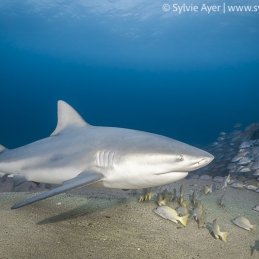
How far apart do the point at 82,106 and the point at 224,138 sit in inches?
5352

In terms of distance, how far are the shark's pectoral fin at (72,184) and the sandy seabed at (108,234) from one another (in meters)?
0.51

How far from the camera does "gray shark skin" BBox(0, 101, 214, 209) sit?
305cm

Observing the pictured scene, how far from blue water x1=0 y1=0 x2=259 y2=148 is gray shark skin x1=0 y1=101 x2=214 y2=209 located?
1096 inches

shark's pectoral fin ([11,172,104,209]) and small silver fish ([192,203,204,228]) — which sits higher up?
shark's pectoral fin ([11,172,104,209])

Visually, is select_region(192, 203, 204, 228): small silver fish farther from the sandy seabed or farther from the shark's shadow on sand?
the shark's shadow on sand

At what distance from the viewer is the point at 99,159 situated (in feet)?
11.6

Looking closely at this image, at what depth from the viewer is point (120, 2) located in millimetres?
34250

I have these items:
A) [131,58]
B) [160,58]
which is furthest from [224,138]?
[131,58]

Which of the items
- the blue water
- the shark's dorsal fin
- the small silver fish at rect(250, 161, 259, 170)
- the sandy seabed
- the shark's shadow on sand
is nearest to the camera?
the sandy seabed

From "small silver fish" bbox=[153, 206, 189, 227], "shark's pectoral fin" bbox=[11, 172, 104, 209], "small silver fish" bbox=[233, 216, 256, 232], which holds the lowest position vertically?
"small silver fish" bbox=[233, 216, 256, 232]

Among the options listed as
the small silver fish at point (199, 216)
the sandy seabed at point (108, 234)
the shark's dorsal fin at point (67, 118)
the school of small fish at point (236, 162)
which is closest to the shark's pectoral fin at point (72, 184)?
the sandy seabed at point (108, 234)

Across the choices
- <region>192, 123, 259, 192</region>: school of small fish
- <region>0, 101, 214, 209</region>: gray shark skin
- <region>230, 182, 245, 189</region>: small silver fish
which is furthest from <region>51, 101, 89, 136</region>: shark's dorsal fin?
<region>230, 182, 245, 189</region>: small silver fish

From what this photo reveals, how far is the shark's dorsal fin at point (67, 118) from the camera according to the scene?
4789 millimetres

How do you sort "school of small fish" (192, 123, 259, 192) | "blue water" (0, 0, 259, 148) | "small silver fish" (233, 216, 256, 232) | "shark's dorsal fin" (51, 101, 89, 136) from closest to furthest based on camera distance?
"small silver fish" (233, 216, 256, 232)
"shark's dorsal fin" (51, 101, 89, 136)
"school of small fish" (192, 123, 259, 192)
"blue water" (0, 0, 259, 148)
